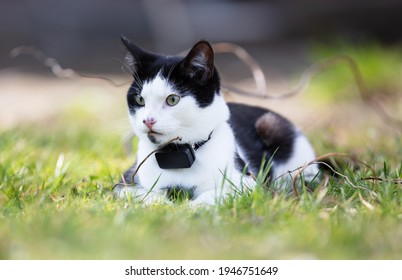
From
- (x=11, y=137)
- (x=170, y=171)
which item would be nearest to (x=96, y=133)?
(x=11, y=137)

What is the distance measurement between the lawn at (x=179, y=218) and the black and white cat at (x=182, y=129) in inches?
5.3

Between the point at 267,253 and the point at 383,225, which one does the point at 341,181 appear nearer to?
the point at 383,225

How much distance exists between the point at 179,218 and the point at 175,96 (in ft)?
1.47

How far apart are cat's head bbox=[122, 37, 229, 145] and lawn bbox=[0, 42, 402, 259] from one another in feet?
0.87

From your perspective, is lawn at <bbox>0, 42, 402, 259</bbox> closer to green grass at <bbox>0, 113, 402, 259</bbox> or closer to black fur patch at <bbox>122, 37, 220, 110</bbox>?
green grass at <bbox>0, 113, 402, 259</bbox>

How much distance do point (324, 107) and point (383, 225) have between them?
254cm

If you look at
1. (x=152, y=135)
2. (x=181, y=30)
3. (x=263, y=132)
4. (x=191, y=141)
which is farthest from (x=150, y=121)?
(x=181, y=30)

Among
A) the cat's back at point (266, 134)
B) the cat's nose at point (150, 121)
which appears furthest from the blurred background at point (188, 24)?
the cat's nose at point (150, 121)

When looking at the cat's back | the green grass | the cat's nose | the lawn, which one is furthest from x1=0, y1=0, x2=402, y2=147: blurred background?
the cat's nose

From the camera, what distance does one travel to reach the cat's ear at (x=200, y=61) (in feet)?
6.57

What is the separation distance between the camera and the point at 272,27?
288 inches

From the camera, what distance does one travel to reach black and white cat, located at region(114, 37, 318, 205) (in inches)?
79.2

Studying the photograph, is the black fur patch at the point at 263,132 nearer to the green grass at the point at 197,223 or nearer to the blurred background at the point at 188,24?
the green grass at the point at 197,223

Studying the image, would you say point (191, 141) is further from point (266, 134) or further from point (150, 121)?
point (266, 134)
